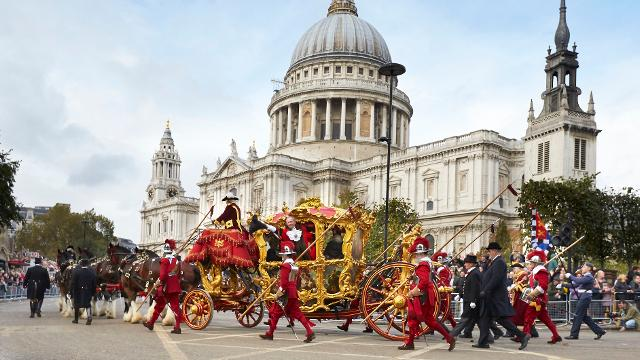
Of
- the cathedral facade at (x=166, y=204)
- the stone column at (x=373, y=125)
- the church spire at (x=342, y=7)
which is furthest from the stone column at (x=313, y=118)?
the cathedral facade at (x=166, y=204)

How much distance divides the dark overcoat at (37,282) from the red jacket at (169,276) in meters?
7.39

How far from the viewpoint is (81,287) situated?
1969 centimetres

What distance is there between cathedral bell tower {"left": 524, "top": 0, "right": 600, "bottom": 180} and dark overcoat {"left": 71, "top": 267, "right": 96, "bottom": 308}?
45.0m

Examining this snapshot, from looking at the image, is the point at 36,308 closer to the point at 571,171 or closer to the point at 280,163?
the point at 571,171

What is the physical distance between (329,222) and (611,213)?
1251 inches

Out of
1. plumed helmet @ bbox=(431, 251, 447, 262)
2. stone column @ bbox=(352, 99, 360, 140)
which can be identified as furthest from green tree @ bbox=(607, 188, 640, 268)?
stone column @ bbox=(352, 99, 360, 140)

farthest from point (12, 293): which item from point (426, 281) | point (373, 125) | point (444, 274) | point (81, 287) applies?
point (373, 125)

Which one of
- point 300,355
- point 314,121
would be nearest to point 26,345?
point 300,355

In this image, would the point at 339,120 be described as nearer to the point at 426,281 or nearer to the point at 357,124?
the point at 357,124

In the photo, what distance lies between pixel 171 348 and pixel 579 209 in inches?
1367

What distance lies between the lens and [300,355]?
1226 cm

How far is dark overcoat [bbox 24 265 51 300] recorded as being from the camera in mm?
22500

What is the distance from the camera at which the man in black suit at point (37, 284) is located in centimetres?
2247

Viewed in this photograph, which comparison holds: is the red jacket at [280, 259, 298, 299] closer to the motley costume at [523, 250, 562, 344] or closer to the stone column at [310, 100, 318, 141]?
the motley costume at [523, 250, 562, 344]
